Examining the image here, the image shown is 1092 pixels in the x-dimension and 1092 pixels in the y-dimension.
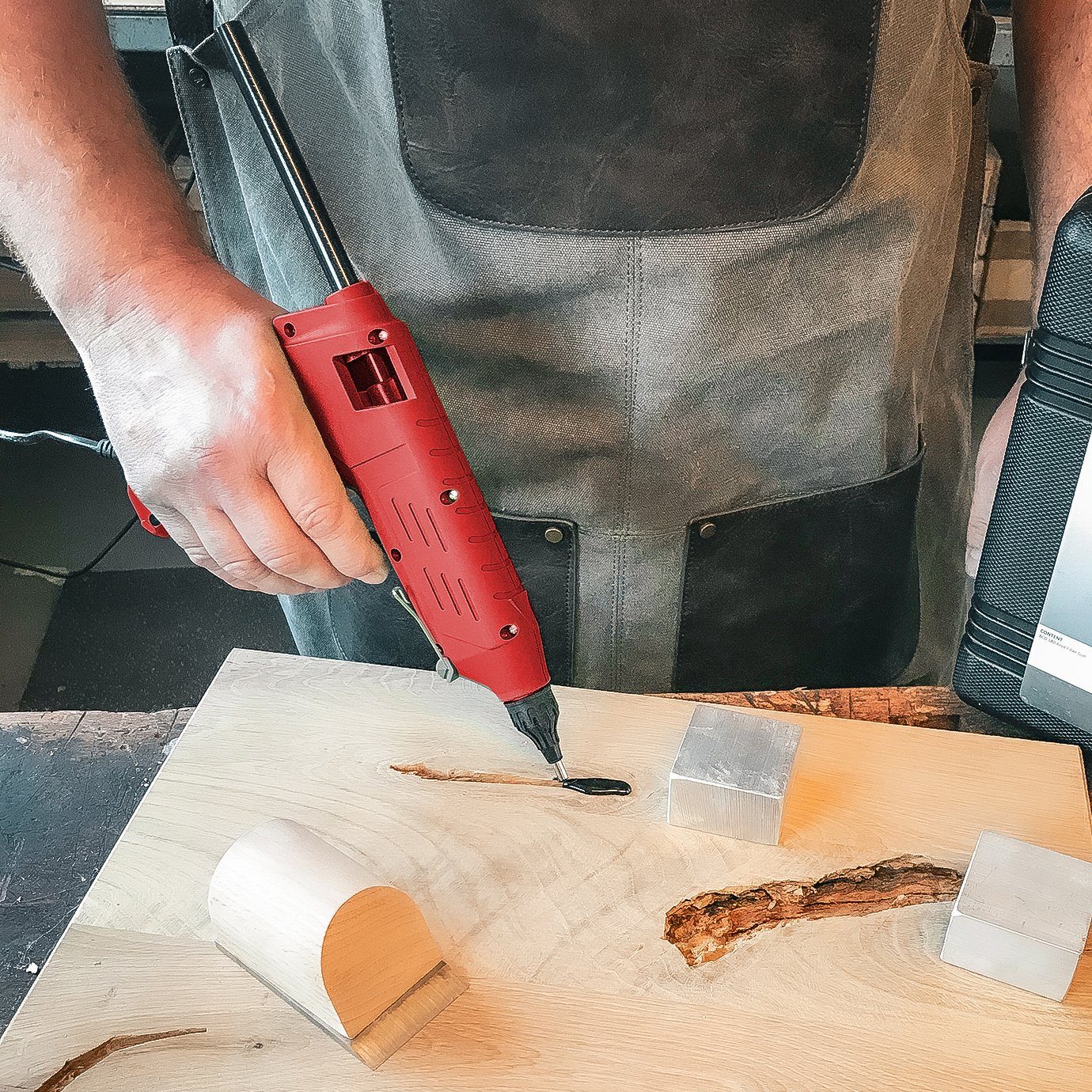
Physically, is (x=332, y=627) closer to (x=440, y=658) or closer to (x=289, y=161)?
(x=440, y=658)

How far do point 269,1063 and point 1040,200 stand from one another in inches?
37.4

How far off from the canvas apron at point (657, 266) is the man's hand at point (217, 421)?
0.17 m

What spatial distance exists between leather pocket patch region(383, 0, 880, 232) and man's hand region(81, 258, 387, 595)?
0.19m

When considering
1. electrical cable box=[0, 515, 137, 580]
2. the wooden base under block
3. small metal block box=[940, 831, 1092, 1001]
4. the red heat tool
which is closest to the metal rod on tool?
the red heat tool

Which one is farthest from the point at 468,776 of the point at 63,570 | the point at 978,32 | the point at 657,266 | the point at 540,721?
the point at 63,570

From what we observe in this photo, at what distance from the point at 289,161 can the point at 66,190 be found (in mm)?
175

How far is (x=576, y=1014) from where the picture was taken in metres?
0.69

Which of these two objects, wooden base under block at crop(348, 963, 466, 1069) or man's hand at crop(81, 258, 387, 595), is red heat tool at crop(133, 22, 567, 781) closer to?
man's hand at crop(81, 258, 387, 595)

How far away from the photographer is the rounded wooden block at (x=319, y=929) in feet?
2.16

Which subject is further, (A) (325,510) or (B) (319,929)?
(A) (325,510)

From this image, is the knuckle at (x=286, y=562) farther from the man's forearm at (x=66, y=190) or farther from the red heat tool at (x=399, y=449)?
the man's forearm at (x=66, y=190)

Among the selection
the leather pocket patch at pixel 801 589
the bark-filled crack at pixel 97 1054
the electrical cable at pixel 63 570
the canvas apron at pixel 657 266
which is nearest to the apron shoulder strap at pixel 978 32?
the canvas apron at pixel 657 266

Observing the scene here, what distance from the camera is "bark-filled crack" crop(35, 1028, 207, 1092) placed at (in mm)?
655

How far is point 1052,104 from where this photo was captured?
0.97 m
